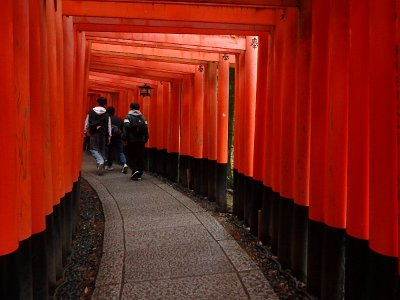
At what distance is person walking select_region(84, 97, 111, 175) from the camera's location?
33.9ft

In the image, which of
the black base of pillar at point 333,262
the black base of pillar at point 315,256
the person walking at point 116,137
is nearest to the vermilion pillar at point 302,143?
the black base of pillar at point 315,256

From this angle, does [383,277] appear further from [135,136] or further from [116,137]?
[116,137]

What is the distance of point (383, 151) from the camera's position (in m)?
2.34

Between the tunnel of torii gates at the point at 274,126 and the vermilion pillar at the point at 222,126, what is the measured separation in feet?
2.96

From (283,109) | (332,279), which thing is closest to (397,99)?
(332,279)

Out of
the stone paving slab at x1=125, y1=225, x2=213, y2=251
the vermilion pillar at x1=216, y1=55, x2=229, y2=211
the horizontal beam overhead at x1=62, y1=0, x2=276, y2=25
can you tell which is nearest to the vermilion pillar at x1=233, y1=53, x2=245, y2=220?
the vermilion pillar at x1=216, y1=55, x2=229, y2=211

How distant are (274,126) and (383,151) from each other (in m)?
2.41

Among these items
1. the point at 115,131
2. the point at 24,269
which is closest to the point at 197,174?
the point at 115,131

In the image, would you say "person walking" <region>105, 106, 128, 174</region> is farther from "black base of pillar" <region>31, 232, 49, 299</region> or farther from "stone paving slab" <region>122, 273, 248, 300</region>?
"black base of pillar" <region>31, 232, 49, 299</region>

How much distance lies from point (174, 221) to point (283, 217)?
2261mm

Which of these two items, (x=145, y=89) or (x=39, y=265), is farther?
(x=145, y=89)

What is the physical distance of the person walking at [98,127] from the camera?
10.3 m

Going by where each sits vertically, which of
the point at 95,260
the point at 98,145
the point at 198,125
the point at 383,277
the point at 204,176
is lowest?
the point at 95,260

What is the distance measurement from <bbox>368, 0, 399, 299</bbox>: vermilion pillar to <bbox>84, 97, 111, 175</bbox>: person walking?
28.3ft
